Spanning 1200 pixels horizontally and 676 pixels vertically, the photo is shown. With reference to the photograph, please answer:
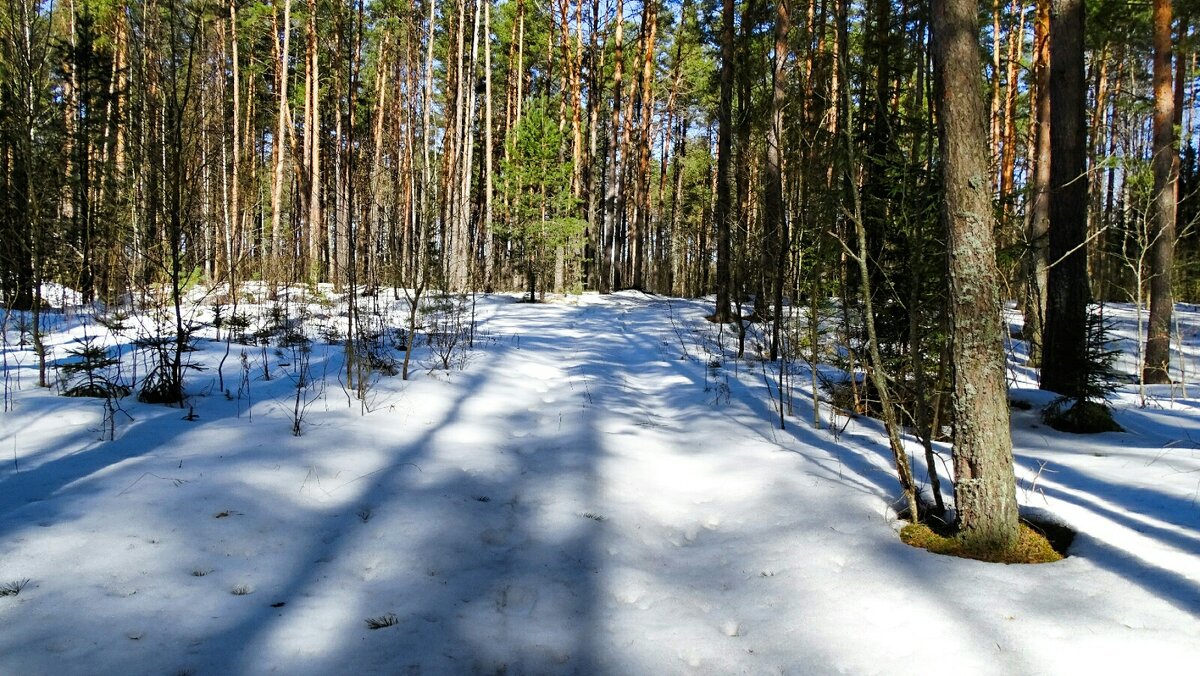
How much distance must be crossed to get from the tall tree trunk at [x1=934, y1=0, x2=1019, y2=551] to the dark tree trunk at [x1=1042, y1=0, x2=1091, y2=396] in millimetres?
3445

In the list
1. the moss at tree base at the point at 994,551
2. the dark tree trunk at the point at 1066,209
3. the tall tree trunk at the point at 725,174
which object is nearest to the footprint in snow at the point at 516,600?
the moss at tree base at the point at 994,551

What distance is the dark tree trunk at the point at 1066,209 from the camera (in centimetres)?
545

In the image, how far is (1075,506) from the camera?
3012 mm

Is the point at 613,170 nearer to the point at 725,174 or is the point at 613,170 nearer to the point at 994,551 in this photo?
the point at 725,174

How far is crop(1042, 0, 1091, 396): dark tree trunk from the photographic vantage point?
545cm

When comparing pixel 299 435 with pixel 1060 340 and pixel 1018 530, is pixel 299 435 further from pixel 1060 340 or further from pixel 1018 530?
pixel 1060 340

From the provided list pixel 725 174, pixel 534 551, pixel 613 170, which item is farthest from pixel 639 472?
pixel 613 170

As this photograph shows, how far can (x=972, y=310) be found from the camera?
2.71m

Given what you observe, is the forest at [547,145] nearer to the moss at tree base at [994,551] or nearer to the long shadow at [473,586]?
the moss at tree base at [994,551]

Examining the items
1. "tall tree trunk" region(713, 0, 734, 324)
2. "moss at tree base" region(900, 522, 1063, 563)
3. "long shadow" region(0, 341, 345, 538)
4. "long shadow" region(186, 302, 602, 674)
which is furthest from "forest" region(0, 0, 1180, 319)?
"long shadow" region(186, 302, 602, 674)

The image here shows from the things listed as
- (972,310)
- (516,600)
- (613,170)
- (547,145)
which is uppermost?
(613,170)

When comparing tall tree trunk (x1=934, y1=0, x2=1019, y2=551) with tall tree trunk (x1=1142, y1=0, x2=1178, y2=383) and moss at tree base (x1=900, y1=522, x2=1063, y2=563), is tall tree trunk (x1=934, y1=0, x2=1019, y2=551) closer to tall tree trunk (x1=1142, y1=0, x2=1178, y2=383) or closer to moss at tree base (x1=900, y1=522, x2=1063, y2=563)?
moss at tree base (x1=900, y1=522, x2=1063, y2=563)

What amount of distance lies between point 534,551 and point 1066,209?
638cm

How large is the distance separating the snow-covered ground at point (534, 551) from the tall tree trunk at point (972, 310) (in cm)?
32
